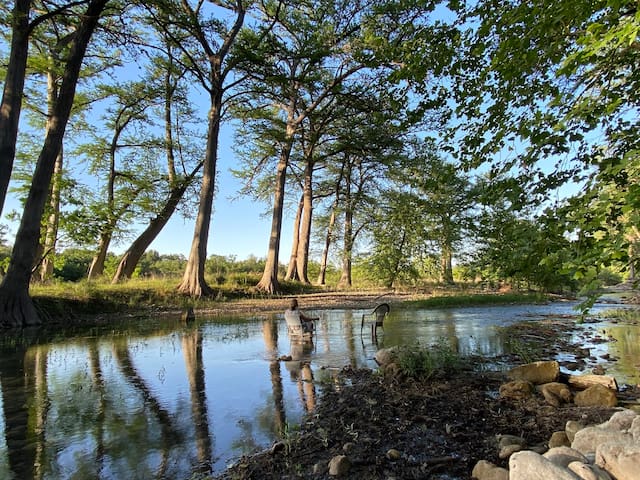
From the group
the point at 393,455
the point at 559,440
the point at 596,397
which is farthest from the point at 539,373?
the point at 393,455

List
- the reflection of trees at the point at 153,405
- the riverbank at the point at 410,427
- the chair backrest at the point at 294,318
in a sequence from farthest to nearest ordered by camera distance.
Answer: the chair backrest at the point at 294,318 < the reflection of trees at the point at 153,405 < the riverbank at the point at 410,427

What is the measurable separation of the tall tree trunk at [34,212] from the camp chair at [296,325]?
921 centimetres

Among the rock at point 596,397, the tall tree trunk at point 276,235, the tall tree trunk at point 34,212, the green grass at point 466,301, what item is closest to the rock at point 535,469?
the rock at point 596,397

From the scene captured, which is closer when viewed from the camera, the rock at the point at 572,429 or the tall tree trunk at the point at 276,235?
the rock at the point at 572,429

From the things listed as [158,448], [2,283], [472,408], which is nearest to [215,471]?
[158,448]

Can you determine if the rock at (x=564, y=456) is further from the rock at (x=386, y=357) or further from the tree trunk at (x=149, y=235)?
the tree trunk at (x=149, y=235)

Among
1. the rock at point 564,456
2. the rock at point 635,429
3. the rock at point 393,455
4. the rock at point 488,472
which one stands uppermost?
the rock at point 635,429

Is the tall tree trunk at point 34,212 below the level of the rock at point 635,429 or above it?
above

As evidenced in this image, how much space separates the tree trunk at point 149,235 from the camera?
2744cm

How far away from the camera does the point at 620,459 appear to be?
295 centimetres

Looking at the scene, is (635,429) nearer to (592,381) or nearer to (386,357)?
(592,381)

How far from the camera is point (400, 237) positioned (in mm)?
29078

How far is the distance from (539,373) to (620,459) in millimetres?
3346

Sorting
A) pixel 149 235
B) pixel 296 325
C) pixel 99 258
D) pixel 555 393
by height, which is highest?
pixel 149 235
